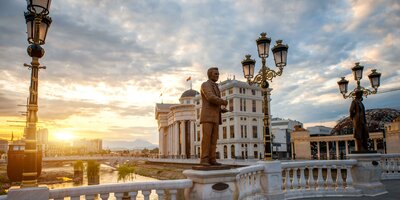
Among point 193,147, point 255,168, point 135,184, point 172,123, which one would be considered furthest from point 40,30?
point 172,123

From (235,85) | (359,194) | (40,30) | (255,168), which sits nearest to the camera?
(40,30)

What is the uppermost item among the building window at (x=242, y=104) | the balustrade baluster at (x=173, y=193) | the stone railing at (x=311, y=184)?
the building window at (x=242, y=104)

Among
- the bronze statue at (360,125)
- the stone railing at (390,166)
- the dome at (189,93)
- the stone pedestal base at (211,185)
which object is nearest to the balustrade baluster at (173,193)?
the stone pedestal base at (211,185)

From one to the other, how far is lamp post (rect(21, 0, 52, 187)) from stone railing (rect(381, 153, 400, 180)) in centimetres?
1603

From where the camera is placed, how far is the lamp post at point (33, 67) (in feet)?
15.5

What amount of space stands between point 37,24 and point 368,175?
38.4 feet

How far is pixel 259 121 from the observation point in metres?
65.0

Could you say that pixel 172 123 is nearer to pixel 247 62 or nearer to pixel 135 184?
pixel 247 62

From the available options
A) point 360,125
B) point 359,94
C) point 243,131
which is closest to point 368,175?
point 360,125

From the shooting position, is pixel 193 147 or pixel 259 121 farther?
pixel 193 147

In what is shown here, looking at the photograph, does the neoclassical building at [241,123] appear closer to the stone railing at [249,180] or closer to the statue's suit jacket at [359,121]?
the statue's suit jacket at [359,121]

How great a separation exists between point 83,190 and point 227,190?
2.99 metres

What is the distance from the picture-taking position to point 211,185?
632 cm

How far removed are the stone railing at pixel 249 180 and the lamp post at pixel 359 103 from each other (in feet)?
17.6
